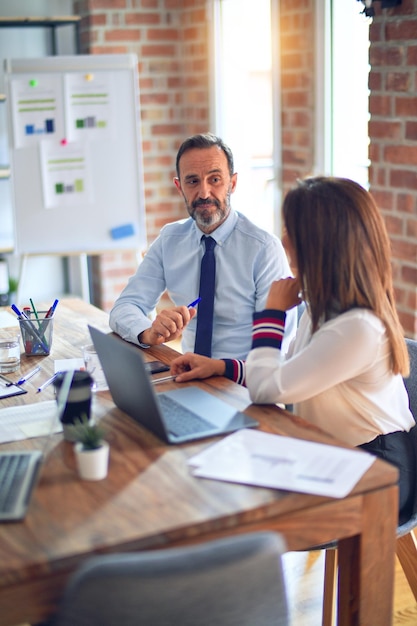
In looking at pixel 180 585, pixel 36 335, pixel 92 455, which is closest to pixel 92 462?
pixel 92 455

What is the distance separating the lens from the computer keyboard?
1.31m

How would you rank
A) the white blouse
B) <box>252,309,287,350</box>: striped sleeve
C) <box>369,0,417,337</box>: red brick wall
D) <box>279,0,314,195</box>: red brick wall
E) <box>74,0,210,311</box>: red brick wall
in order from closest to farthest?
1. the white blouse
2. <box>252,309,287,350</box>: striped sleeve
3. <box>369,0,417,337</box>: red brick wall
4. <box>279,0,314,195</box>: red brick wall
5. <box>74,0,210,311</box>: red brick wall

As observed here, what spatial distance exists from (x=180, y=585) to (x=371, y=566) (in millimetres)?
527

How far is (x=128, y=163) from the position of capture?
13.1ft

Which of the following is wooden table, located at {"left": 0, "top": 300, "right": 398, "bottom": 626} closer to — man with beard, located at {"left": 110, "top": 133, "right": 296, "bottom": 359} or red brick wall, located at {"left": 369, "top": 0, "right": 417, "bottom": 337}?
man with beard, located at {"left": 110, "top": 133, "right": 296, "bottom": 359}

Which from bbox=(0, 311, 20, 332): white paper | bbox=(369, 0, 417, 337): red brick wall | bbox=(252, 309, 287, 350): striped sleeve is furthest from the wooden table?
bbox=(369, 0, 417, 337): red brick wall

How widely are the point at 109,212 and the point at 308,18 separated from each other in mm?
1281

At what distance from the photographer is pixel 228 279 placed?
7.97 feet

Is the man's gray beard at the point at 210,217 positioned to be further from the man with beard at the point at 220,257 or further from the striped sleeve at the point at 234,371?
the striped sleeve at the point at 234,371

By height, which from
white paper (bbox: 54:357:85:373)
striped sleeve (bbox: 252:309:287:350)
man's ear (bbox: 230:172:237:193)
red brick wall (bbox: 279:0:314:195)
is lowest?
white paper (bbox: 54:357:85:373)

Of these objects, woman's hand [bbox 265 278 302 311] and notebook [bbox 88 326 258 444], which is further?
woman's hand [bbox 265 278 302 311]

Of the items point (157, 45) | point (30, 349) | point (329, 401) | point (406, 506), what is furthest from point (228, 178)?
point (157, 45)

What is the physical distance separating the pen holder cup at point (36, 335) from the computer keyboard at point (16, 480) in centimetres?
72

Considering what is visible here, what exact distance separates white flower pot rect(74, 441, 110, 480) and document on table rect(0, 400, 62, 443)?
0.61 ft
